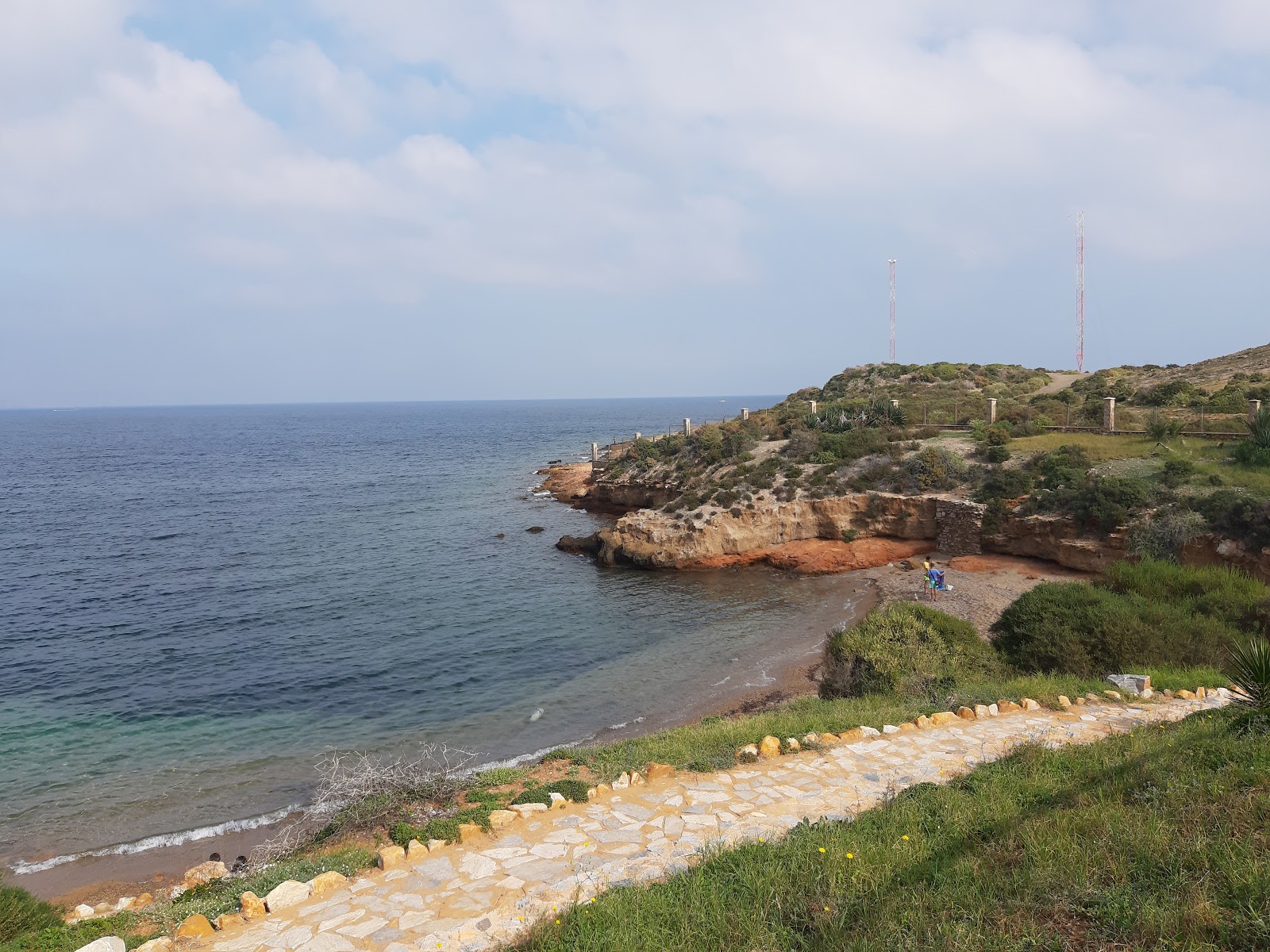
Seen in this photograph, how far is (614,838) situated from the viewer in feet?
Result: 24.1

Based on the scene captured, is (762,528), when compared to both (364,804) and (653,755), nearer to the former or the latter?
(653,755)

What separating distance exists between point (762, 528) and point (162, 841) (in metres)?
24.4

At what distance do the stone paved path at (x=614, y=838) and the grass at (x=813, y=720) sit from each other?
2.17ft

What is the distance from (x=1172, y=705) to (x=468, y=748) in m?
13.3

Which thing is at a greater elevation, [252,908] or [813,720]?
[252,908]

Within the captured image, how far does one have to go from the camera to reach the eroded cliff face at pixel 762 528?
30.8 meters

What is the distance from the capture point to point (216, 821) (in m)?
13.2

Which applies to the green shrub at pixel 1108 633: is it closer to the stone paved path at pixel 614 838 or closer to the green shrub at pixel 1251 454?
the stone paved path at pixel 614 838

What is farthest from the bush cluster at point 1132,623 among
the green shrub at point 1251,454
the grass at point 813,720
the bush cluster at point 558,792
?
the green shrub at point 1251,454

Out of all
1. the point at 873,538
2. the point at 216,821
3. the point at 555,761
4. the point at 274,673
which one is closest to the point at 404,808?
the point at 555,761

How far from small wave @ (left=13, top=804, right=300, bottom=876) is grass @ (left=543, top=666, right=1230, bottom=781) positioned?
6016 mm

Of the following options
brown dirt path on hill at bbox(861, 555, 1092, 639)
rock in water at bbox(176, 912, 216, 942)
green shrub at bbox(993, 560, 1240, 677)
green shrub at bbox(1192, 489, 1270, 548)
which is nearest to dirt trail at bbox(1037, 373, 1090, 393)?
brown dirt path on hill at bbox(861, 555, 1092, 639)

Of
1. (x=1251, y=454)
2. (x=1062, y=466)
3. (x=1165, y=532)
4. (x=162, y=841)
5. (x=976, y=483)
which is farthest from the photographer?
(x=976, y=483)

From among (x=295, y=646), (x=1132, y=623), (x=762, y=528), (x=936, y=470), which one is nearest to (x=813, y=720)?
(x=1132, y=623)
